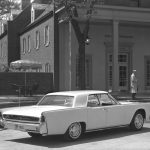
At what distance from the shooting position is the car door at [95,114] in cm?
1028

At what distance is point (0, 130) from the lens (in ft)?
39.9

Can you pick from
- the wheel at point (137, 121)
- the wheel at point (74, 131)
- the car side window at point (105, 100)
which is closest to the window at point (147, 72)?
the wheel at point (137, 121)

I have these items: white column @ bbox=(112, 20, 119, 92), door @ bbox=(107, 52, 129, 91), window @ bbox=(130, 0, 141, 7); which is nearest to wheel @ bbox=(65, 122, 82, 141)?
white column @ bbox=(112, 20, 119, 92)

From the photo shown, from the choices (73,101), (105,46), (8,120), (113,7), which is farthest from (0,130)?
(105,46)

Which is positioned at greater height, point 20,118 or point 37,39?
point 37,39

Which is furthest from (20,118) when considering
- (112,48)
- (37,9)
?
(37,9)

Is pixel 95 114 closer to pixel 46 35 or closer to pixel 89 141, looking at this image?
pixel 89 141

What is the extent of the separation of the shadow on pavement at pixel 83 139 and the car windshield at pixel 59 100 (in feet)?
3.03

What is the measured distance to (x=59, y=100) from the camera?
10.5 m

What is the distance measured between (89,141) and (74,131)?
473mm

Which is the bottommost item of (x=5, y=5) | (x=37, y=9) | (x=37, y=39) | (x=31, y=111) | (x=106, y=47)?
(x=31, y=111)

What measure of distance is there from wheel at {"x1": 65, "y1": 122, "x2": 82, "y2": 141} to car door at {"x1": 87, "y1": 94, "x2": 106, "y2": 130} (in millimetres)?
360

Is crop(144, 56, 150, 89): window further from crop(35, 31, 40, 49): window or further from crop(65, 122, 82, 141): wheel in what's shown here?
crop(65, 122, 82, 141): wheel

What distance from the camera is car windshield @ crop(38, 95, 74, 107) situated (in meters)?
10.3
